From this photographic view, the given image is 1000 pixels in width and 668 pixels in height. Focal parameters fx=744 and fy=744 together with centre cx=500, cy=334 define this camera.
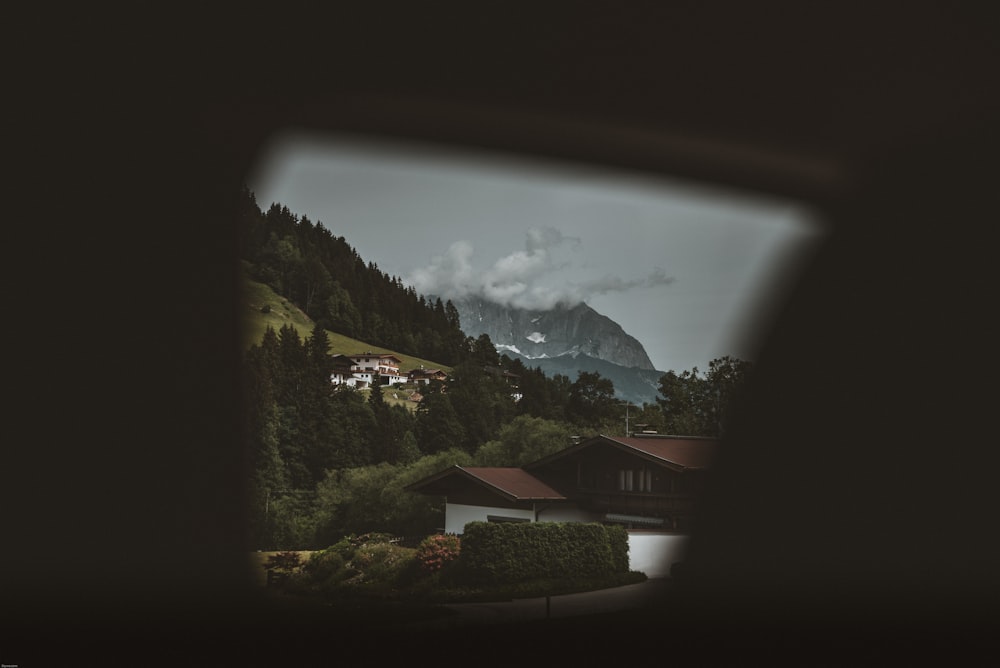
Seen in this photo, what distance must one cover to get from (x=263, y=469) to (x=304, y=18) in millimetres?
2645

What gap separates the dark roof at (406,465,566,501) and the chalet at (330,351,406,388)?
2.08 ft

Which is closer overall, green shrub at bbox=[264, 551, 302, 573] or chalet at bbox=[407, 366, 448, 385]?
chalet at bbox=[407, 366, 448, 385]

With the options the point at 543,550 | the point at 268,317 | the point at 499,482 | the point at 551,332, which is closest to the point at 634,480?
the point at 543,550

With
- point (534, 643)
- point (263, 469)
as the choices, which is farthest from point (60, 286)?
point (534, 643)

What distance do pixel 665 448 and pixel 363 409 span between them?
1908mm

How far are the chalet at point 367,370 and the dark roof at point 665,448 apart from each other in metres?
0.99

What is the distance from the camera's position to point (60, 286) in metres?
4.29

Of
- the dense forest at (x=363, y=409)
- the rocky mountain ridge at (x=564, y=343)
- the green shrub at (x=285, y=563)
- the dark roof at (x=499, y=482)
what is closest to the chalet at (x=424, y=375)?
the dense forest at (x=363, y=409)

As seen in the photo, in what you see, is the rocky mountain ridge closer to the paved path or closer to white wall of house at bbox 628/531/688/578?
white wall of house at bbox 628/531/688/578

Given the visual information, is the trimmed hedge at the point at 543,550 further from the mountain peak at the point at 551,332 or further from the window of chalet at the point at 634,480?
the mountain peak at the point at 551,332

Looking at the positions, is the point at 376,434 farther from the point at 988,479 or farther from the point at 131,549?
the point at 988,479

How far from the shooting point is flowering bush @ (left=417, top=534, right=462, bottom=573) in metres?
4.47

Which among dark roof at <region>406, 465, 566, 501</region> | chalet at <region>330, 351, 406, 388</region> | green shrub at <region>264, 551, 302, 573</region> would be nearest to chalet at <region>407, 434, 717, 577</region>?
dark roof at <region>406, 465, 566, 501</region>

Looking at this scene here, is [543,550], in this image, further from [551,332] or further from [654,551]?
[551,332]
